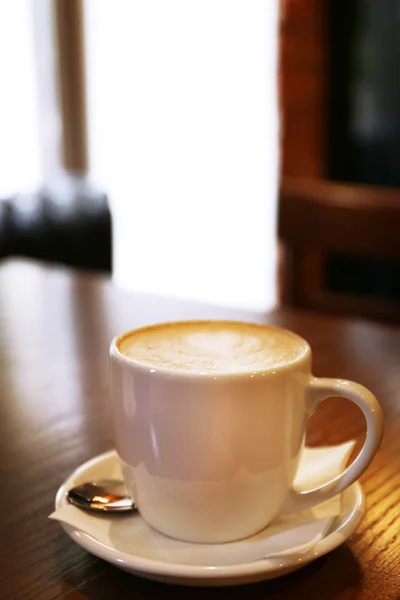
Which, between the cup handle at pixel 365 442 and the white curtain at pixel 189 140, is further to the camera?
the white curtain at pixel 189 140

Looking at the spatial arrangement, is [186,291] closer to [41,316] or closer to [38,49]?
[38,49]

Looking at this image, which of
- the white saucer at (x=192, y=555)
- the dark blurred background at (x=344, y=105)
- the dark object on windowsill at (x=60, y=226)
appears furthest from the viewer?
the dark blurred background at (x=344, y=105)

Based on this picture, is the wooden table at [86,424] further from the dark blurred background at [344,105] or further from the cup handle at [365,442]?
Result: the dark blurred background at [344,105]

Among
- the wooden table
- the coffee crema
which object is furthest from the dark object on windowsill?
the coffee crema

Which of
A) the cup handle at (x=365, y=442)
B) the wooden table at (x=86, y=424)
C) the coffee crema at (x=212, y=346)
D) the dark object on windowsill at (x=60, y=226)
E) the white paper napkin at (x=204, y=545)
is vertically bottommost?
the dark object on windowsill at (x=60, y=226)

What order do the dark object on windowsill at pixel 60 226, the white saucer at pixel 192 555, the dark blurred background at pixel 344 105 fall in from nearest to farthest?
1. the white saucer at pixel 192 555
2. the dark object on windowsill at pixel 60 226
3. the dark blurred background at pixel 344 105

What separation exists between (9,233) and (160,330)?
1.12 metres

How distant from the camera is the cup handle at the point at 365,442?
1.31 feet

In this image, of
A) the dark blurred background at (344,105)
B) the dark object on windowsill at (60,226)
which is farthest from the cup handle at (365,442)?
the dark blurred background at (344,105)

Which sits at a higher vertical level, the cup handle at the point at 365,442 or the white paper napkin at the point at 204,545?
the cup handle at the point at 365,442

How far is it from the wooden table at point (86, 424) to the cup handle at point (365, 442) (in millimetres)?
32

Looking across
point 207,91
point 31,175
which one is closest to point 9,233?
point 31,175

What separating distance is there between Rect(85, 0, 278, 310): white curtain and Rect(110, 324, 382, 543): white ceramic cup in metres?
2.07

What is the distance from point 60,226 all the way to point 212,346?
1110 millimetres
